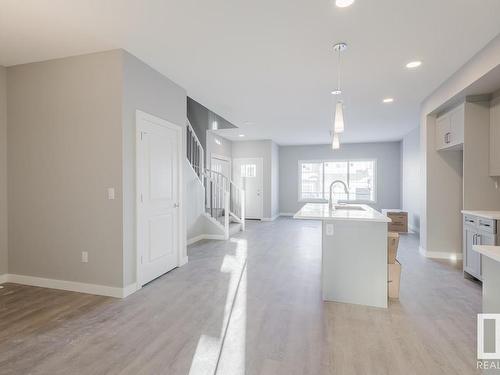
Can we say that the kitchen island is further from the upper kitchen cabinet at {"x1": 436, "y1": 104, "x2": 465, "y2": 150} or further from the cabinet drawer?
the cabinet drawer

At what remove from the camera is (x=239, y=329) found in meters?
2.37

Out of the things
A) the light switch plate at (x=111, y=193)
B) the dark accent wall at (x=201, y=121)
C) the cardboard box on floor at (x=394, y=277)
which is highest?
the dark accent wall at (x=201, y=121)

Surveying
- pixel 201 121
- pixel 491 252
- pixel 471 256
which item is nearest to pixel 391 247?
pixel 471 256

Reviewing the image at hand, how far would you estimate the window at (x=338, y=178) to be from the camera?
9.55 meters

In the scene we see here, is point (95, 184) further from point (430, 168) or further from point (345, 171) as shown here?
point (345, 171)

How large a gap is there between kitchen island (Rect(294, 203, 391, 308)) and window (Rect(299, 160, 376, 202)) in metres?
6.82

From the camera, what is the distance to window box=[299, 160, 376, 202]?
9547 mm

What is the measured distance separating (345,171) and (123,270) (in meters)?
8.41

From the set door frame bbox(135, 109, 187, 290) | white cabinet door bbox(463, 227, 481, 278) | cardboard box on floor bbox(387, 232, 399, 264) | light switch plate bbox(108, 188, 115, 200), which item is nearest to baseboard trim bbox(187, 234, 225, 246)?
door frame bbox(135, 109, 187, 290)

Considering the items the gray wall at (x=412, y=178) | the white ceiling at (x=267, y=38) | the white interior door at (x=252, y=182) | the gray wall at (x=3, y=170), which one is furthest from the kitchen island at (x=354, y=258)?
the white interior door at (x=252, y=182)

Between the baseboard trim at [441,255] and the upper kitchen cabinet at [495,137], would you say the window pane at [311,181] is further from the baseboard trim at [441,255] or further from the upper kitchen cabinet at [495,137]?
the upper kitchen cabinet at [495,137]

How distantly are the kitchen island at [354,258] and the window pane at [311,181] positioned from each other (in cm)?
714

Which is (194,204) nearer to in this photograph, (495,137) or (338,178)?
(495,137)

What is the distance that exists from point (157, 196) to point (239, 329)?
6.63 feet
